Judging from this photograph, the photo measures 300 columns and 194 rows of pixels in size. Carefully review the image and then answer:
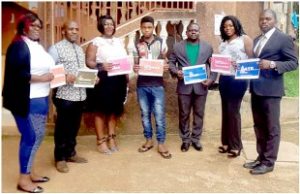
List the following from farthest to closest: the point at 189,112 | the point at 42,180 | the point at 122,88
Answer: the point at 189,112 < the point at 122,88 < the point at 42,180

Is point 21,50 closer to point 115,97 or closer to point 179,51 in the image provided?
point 115,97

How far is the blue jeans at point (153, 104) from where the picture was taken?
5754 mm

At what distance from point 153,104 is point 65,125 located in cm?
121

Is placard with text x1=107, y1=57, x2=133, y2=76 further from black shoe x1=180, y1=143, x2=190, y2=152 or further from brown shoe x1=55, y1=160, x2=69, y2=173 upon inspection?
black shoe x1=180, y1=143, x2=190, y2=152

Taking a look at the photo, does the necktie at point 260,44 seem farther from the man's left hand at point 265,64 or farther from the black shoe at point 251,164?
the black shoe at point 251,164

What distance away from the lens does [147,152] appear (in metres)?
6.03

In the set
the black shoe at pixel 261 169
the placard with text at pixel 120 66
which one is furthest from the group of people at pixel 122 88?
the placard with text at pixel 120 66

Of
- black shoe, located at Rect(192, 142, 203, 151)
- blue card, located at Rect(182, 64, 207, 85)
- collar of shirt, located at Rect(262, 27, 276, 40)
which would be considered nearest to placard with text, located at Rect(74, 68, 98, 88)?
blue card, located at Rect(182, 64, 207, 85)

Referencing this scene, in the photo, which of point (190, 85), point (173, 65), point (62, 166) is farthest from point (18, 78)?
point (190, 85)

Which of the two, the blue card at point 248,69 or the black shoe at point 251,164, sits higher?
the blue card at point 248,69

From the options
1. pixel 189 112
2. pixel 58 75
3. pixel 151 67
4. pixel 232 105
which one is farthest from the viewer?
pixel 189 112

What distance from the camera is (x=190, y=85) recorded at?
19.0ft

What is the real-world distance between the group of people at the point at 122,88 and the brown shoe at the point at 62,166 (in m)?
0.01

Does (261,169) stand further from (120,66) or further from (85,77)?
(85,77)
